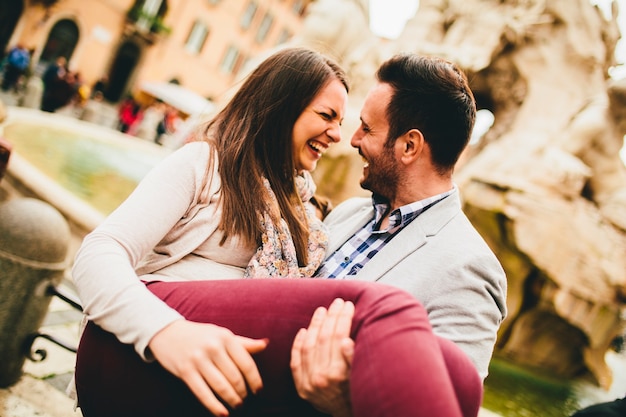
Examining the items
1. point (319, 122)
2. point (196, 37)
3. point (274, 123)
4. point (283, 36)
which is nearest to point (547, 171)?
point (319, 122)

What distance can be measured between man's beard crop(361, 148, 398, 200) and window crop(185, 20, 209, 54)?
90.4 ft

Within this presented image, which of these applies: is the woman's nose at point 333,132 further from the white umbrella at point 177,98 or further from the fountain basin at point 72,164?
the white umbrella at point 177,98

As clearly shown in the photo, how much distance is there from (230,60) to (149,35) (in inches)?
247

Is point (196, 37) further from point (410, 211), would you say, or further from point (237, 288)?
point (237, 288)

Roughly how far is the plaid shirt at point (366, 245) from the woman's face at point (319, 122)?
→ 401 millimetres

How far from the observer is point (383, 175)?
210 centimetres

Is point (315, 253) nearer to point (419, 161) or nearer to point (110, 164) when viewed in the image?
point (419, 161)

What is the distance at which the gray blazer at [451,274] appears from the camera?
1294 millimetres

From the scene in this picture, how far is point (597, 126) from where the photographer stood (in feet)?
25.9

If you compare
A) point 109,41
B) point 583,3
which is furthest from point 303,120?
point 109,41

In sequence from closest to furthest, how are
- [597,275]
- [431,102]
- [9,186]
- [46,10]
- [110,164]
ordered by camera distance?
[431,102]
[9,186]
[597,275]
[110,164]
[46,10]

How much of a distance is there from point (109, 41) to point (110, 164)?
59.6 ft

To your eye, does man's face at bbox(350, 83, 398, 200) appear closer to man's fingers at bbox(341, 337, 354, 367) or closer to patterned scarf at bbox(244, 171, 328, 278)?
patterned scarf at bbox(244, 171, 328, 278)

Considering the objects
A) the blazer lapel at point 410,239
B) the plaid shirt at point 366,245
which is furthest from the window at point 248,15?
the blazer lapel at point 410,239
